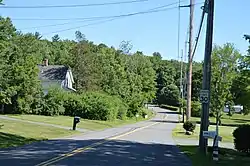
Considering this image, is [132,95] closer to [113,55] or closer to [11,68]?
[113,55]

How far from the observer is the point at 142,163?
15.5 m

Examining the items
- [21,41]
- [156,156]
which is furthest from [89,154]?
[21,41]

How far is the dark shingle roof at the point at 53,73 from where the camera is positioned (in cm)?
7768

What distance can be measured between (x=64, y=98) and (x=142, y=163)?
43.4m

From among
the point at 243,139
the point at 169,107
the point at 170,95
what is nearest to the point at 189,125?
the point at 243,139

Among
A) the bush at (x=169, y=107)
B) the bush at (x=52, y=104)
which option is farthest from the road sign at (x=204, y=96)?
the bush at (x=169, y=107)

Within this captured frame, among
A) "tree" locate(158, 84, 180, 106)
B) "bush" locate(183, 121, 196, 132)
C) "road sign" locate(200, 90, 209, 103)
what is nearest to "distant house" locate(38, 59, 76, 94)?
"bush" locate(183, 121, 196, 132)

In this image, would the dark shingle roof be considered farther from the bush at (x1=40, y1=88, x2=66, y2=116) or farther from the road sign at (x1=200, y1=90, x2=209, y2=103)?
the road sign at (x1=200, y1=90, x2=209, y2=103)

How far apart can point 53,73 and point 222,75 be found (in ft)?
109

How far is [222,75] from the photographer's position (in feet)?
188

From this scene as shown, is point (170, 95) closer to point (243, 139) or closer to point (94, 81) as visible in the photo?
point (94, 81)

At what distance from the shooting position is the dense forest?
45.7 meters

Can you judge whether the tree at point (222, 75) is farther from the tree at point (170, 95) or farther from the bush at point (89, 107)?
the tree at point (170, 95)

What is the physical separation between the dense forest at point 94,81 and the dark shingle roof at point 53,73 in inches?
162
